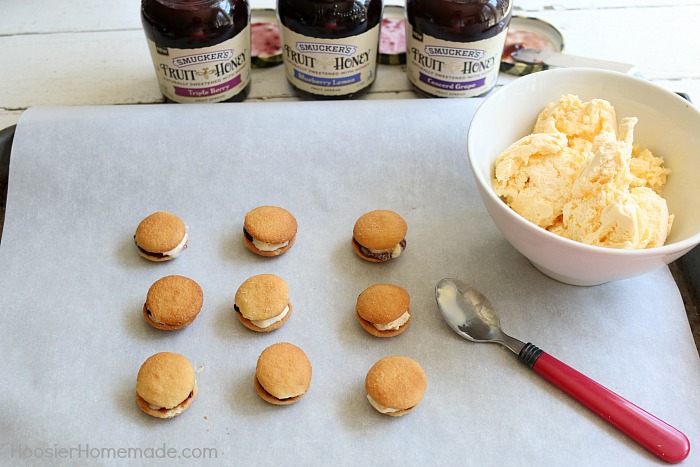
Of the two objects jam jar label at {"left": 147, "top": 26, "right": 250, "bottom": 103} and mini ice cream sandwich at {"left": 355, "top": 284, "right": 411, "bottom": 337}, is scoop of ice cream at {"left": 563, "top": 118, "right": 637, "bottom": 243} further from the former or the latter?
jam jar label at {"left": 147, "top": 26, "right": 250, "bottom": 103}

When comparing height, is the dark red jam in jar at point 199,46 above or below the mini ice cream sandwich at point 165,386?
above

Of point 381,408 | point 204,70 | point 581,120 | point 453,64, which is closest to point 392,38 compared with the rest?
point 453,64

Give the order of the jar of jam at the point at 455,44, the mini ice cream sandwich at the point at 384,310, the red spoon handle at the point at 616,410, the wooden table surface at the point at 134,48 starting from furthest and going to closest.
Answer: the wooden table surface at the point at 134,48 < the jar of jam at the point at 455,44 < the mini ice cream sandwich at the point at 384,310 < the red spoon handle at the point at 616,410

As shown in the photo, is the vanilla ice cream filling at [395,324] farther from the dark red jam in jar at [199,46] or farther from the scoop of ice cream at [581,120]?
the dark red jam in jar at [199,46]

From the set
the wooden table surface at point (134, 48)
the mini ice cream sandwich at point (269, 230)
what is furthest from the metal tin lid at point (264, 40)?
the mini ice cream sandwich at point (269, 230)

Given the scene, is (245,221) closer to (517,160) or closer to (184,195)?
(184,195)

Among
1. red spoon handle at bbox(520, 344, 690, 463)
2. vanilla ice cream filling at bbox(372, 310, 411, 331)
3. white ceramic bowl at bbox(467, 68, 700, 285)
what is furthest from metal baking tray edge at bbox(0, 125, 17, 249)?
red spoon handle at bbox(520, 344, 690, 463)

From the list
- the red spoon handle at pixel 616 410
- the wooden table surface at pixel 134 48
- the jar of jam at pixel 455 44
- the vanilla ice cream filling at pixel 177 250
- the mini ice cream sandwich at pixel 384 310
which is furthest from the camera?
the wooden table surface at pixel 134 48
